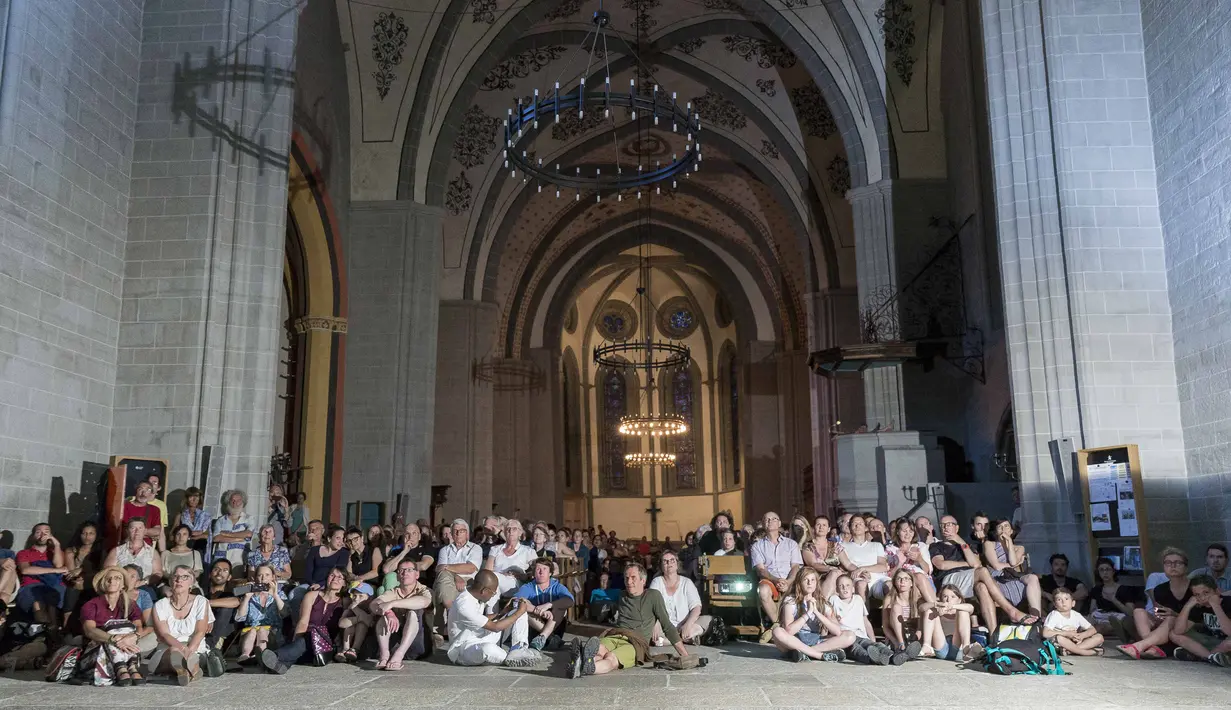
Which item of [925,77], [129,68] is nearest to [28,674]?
[129,68]

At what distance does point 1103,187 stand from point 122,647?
7.95 metres

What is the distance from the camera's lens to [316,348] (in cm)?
1389

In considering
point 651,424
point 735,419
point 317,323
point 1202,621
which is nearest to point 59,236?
point 317,323

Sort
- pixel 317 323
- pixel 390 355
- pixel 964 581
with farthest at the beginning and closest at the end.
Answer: pixel 390 355, pixel 317 323, pixel 964 581

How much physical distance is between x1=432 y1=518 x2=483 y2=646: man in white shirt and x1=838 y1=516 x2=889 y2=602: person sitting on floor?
271 centimetres

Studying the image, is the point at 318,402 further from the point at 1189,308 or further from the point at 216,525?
the point at 1189,308

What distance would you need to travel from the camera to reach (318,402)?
45.2ft

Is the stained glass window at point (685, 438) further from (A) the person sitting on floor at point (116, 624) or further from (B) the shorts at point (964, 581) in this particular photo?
(A) the person sitting on floor at point (116, 624)

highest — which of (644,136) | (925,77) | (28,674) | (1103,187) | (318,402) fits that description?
(644,136)

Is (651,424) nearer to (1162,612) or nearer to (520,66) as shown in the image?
(520,66)

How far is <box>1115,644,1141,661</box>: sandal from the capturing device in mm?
6332

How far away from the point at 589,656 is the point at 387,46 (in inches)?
449

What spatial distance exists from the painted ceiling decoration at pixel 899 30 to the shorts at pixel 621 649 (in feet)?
36.6

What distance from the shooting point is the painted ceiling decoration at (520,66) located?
17.9 meters
